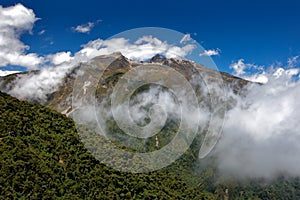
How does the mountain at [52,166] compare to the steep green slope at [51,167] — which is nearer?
the mountain at [52,166]

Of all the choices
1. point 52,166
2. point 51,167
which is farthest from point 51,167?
point 52,166

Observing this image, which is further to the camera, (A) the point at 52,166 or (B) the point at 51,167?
(A) the point at 52,166

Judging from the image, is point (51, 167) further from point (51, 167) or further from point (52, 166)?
point (52, 166)

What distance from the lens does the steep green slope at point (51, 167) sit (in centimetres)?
4877

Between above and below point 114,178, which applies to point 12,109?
above

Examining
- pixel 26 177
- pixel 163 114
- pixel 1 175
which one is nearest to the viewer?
pixel 163 114

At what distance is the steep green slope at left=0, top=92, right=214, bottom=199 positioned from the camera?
48769 mm

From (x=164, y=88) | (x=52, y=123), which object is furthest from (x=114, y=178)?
(x=164, y=88)

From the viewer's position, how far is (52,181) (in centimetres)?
5284

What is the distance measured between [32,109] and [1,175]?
2592 centimetres

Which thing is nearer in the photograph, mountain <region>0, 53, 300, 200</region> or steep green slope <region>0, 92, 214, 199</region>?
mountain <region>0, 53, 300, 200</region>

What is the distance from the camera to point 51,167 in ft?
182

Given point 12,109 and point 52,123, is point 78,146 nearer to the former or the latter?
point 52,123

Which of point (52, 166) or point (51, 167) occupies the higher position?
point (52, 166)
